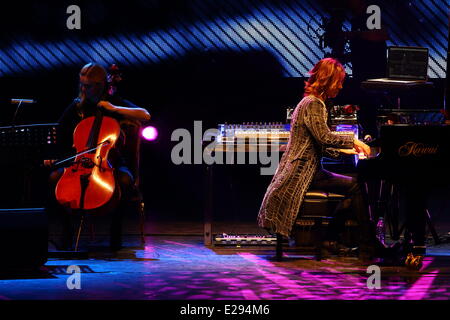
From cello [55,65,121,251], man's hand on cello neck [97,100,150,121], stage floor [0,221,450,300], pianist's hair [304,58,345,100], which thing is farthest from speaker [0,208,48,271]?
pianist's hair [304,58,345,100]

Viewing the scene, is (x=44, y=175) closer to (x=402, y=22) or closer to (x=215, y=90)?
(x=215, y=90)

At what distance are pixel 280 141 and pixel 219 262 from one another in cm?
108

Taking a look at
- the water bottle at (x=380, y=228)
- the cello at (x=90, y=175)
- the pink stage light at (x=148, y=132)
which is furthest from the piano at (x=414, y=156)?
the pink stage light at (x=148, y=132)

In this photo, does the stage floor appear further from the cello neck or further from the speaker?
the cello neck

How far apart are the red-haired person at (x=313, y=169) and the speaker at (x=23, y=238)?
151cm

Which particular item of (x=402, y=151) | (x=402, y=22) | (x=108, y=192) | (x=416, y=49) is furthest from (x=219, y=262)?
(x=402, y=22)

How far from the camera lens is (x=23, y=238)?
14.7 ft

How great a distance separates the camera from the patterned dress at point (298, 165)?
5.25 meters

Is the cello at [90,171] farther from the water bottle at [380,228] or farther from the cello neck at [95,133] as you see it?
the water bottle at [380,228]

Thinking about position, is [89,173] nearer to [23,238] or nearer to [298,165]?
[23,238]

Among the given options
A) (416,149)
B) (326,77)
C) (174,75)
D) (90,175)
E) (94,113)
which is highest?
(174,75)

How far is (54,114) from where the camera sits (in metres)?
7.23

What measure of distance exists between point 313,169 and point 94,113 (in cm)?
154

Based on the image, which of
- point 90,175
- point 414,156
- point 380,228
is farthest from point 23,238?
point 380,228
